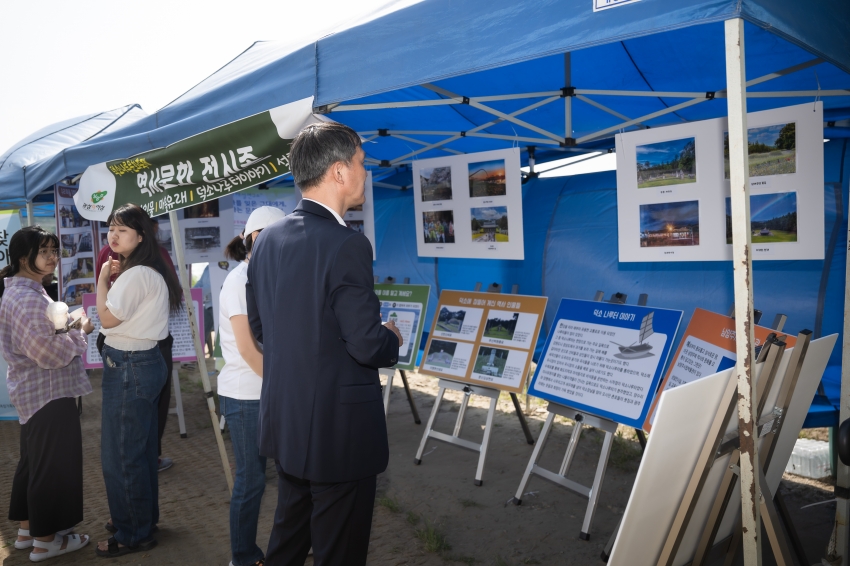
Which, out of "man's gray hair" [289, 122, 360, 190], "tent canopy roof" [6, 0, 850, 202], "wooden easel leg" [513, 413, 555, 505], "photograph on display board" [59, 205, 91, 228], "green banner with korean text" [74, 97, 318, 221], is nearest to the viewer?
"man's gray hair" [289, 122, 360, 190]

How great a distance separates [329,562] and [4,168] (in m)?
5.57

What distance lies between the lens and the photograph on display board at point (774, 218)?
2818 millimetres

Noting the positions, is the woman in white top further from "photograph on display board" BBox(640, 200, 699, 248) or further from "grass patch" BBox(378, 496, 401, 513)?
"photograph on display board" BBox(640, 200, 699, 248)

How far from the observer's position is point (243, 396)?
2.65 m

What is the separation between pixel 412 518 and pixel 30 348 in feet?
7.47

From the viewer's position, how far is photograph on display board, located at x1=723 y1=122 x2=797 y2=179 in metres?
2.73

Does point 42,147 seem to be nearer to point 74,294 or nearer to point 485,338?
point 74,294

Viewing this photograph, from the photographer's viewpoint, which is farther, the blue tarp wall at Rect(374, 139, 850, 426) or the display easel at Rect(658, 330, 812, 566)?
the blue tarp wall at Rect(374, 139, 850, 426)

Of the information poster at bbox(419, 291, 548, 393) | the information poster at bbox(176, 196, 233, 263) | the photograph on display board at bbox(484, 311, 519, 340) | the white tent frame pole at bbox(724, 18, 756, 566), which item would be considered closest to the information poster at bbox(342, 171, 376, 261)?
the information poster at bbox(419, 291, 548, 393)

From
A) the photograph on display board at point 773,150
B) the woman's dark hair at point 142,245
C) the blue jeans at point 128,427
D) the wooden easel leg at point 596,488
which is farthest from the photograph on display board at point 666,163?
the blue jeans at point 128,427

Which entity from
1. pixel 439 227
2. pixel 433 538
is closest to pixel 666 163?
pixel 439 227

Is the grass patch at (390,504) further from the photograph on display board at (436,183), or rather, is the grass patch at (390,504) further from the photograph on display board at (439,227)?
the photograph on display board at (436,183)

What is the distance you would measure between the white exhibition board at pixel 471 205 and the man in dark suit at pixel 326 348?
7.42ft

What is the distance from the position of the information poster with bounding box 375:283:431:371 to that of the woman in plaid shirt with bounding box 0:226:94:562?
7.77ft
